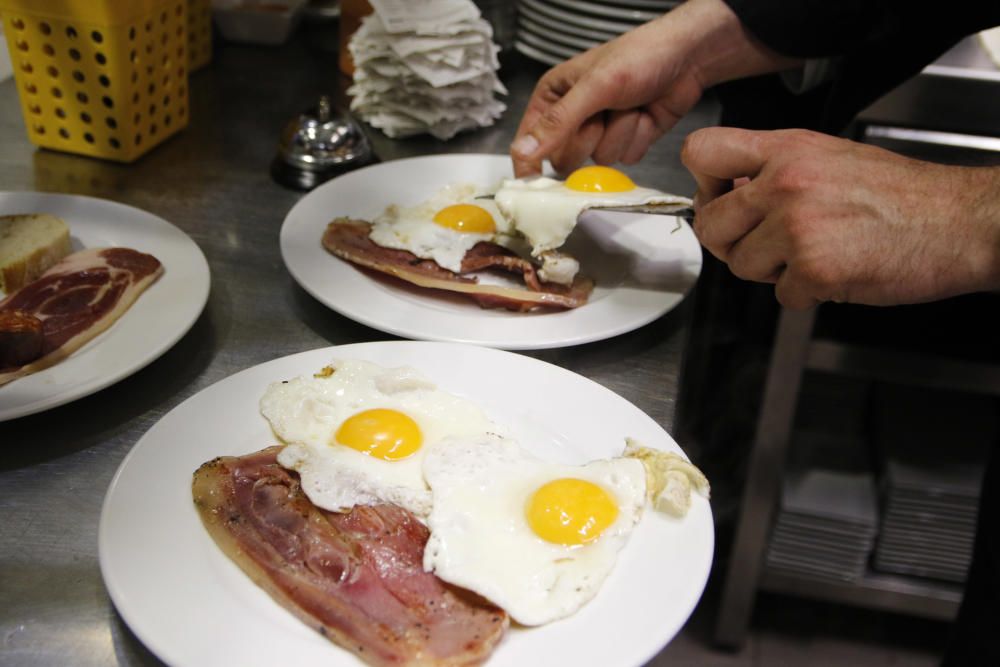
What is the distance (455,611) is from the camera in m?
1.02

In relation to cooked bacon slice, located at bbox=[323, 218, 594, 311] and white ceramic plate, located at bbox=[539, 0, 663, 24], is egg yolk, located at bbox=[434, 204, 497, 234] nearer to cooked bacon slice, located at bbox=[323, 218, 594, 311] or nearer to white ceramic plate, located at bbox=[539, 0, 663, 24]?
cooked bacon slice, located at bbox=[323, 218, 594, 311]

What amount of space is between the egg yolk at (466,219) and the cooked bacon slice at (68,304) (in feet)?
1.88

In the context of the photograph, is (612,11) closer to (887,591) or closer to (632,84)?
(632,84)

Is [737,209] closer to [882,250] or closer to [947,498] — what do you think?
[882,250]

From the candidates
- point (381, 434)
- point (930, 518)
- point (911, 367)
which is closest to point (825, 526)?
point (930, 518)

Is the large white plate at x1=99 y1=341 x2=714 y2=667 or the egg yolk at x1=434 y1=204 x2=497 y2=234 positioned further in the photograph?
the egg yolk at x1=434 y1=204 x2=497 y2=234

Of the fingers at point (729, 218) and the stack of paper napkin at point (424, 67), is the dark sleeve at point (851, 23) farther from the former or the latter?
the stack of paper napkin at point (424, 67)

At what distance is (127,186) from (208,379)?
0.85m

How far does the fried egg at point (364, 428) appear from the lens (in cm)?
117

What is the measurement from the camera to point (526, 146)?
186 centimetres

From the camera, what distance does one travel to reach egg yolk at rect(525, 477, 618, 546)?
111cm

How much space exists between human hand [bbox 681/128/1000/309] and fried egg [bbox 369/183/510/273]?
1.92 feet

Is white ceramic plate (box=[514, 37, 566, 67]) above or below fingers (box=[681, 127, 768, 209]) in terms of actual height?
below

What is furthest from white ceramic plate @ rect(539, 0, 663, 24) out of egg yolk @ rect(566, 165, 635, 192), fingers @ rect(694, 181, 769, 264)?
fingers @ rect(694, 181, 769, 264)
